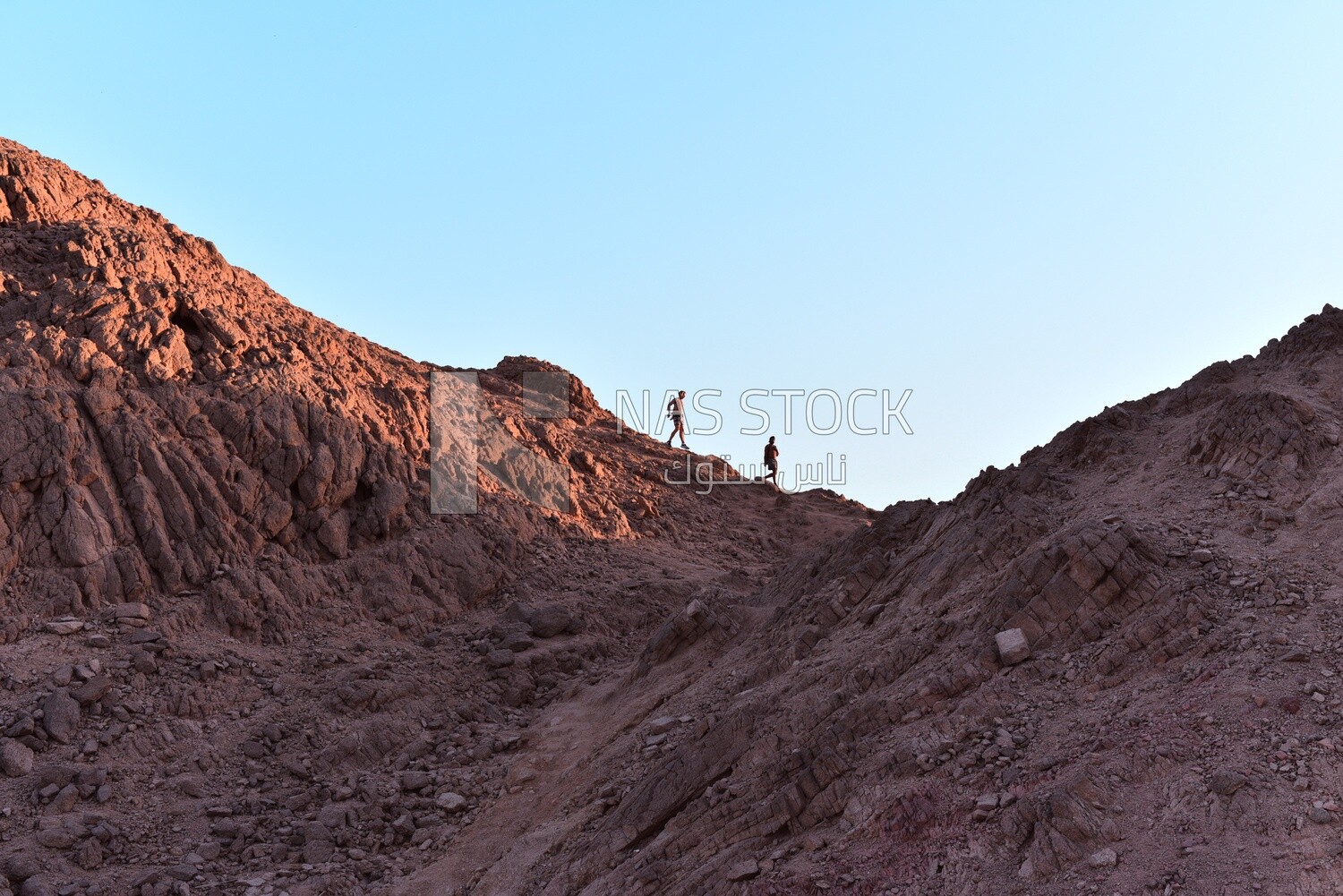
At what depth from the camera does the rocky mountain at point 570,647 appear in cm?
876

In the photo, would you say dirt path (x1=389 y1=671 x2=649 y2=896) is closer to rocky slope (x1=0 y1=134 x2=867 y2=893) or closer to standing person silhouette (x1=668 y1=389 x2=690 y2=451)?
rocky slope (x1=0 y1=134 x2=867 y2=893)

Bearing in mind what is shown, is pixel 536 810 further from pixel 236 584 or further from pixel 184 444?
pixel 184 444

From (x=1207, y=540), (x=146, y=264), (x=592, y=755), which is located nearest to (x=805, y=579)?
(x=592, y=755)

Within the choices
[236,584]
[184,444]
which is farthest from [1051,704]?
[184,444]

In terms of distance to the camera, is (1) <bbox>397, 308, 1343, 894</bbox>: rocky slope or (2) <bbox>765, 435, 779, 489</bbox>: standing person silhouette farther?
(2) <bbox>765, 435, 779, 489</bbox>: standing person silhouette

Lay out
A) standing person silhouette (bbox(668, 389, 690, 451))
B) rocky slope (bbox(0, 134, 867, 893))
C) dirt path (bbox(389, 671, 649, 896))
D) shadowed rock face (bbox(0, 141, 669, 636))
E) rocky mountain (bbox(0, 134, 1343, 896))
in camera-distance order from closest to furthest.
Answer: rocky mountain (bbox(0, 134, 1343, 896))
dirt path (bbox(389, 671, 649, 896))
rocky slope (bbox(0, 134, 867, 893))
shadowed rock face (bbox(0, 141, 669, 636))
standing person silhouette (bbox(668, 389, 690, 451))

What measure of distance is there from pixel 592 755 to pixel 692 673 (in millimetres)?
1805

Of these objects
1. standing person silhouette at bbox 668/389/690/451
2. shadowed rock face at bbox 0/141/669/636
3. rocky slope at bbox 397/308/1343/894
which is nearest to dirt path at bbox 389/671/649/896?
rocky slope at bbox 397/308/1343/894

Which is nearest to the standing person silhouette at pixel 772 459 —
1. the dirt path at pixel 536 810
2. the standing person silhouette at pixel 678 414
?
the standing person silhouette at pixel 678 414

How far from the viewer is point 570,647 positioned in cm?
1684

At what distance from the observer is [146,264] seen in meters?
18.9

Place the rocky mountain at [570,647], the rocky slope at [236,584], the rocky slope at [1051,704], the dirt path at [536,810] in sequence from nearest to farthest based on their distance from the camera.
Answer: the rocky slope at [1051,704] < the rocky mountain at [570,647] < the dirt path at [536,810] < the rocky slope at [236,584]

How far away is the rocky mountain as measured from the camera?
8.76 meters

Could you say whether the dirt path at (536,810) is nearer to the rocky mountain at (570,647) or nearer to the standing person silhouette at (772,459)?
the rocky mountain at (570,647)
